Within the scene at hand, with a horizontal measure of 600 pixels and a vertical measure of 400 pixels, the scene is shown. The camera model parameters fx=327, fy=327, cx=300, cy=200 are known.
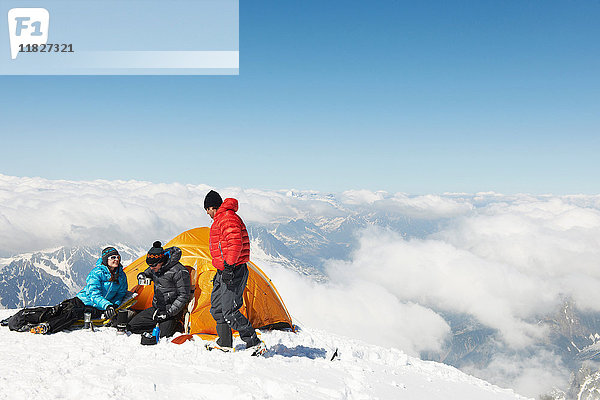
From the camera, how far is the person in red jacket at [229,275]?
7.52 m

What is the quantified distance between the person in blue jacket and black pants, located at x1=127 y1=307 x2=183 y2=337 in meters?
0.96

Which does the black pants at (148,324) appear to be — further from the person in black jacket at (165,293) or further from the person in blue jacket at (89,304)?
the person in blue jacket at (89,304)

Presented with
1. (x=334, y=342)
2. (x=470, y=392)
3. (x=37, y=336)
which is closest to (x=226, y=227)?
(x=37, y=336)

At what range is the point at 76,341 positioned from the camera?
7.72 metres

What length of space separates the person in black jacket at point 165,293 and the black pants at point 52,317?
5.18 feet

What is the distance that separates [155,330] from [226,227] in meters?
3.38

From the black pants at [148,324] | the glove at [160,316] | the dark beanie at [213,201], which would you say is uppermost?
the dark beanie at [213,201]

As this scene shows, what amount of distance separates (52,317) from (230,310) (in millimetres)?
4984

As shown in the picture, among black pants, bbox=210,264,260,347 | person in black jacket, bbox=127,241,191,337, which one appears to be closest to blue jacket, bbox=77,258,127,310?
person in black jacket, bbox=127,241,191,337

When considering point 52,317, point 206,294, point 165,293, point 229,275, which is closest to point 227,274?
point 229,275

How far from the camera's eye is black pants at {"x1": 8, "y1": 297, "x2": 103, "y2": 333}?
27.7 ft

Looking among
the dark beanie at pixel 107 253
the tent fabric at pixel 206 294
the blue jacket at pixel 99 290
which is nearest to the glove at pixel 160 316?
the tent fabric at pixel 206 294

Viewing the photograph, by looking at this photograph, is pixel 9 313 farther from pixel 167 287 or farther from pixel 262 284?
pixel 262 284

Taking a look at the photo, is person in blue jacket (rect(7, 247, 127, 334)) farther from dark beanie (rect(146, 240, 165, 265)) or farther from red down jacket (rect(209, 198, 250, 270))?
red down jacket (rect(209, 198, 250, 270))
